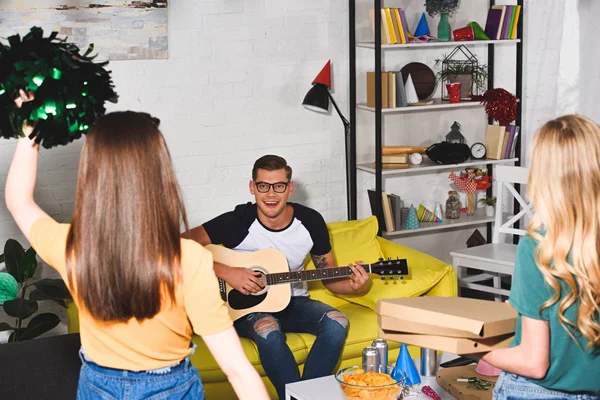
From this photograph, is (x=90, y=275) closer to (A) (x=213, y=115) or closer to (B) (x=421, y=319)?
(B) (x=421, y=319)

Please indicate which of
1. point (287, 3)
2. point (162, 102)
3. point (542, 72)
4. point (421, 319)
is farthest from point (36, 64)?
point (542, 72)

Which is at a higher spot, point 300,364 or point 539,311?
point 539,311

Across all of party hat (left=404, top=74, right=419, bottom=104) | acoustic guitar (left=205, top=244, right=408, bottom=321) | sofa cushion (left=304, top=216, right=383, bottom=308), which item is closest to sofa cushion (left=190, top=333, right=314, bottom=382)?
acoustic guitar (left=205, top=244, right=408, bottom=321)

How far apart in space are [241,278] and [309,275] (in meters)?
0.29

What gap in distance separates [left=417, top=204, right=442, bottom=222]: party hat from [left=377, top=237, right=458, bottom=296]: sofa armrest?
2.57 feet

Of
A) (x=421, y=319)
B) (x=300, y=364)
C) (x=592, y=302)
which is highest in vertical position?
(x=592, y=302)

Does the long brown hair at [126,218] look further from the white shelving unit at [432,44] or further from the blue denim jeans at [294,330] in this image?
the white shelving unit at [432,44]

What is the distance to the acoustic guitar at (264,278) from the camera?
3521mm

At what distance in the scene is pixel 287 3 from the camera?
4445mm

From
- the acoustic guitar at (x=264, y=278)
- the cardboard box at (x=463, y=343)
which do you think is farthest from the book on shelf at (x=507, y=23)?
the cardboard box at (x=463, y=343)

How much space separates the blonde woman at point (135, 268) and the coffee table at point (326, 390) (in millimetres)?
1344

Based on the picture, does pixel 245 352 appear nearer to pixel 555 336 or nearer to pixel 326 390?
pixel 326 390

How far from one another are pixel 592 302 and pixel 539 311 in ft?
0.34

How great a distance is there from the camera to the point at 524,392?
1.78 m
